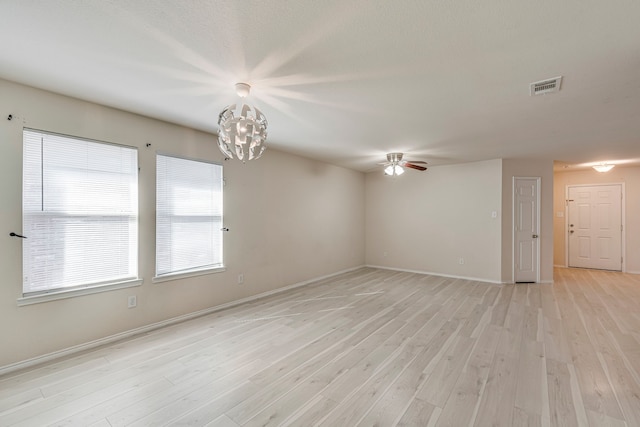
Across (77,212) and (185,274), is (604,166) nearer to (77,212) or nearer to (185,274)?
(185,274)

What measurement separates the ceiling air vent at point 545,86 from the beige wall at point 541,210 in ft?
11.1

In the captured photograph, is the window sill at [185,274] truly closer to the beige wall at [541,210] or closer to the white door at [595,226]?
the beige wall at [541,210]

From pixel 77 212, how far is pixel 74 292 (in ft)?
2.60

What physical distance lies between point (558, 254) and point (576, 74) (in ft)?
22.0

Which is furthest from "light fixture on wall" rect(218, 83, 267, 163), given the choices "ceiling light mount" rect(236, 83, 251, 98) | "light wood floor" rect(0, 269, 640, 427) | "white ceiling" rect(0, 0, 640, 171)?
"light wood floor" rect(0, 269, 640, 427)

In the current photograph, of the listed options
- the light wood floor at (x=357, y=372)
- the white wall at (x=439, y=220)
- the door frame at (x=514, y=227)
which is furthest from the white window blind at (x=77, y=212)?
the door frame at (x=514, y=227)

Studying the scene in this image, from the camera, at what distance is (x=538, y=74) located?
6.93 feet

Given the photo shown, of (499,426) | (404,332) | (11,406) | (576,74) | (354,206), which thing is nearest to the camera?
(499,426)

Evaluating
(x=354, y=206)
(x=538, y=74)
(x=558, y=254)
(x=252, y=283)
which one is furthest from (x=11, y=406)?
(x=558, y=254)

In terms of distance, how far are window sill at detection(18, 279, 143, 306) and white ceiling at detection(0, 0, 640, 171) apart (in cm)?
191

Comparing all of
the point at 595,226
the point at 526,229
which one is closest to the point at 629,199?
the point at 595,226

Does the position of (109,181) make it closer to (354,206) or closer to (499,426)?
(499,426)

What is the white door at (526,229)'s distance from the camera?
5.36 m

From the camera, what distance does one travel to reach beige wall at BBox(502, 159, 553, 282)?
17.4 ft
